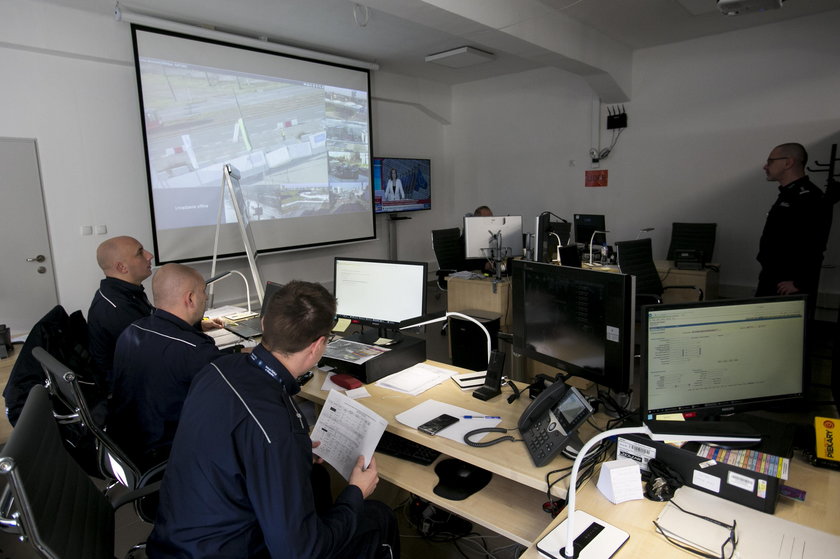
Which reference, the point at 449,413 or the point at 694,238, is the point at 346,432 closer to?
the point at 449,413

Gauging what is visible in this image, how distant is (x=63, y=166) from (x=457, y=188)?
5.14 m

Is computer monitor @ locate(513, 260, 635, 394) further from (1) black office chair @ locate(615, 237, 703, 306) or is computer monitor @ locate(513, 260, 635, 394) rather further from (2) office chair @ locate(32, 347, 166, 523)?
(1) black office chair @ locate(615, 237, 703, 306)

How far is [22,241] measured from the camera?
3.72 m

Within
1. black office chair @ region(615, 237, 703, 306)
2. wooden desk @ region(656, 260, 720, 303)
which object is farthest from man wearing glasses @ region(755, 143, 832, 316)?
wooden desk @ region(656, 260, 720, 303)

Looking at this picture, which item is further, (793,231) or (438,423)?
(793,231)

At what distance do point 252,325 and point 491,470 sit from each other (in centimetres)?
211

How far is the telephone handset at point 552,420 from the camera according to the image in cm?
138

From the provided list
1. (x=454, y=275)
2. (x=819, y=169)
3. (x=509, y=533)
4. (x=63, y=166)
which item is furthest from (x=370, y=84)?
(x=509, y=533)

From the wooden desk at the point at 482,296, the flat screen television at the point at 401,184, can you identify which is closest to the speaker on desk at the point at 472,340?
the wooden desk at the point at 482,296

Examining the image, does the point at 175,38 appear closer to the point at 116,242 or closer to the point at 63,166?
the point at 63,166

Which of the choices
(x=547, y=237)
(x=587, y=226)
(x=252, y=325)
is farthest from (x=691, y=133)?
(x=252, y=325)

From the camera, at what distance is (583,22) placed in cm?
457

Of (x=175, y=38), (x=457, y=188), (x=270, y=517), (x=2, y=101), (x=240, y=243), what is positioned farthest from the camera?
(x=457, y=188)

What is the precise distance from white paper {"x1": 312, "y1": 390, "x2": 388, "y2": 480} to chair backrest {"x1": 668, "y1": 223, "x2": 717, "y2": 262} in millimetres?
4446
